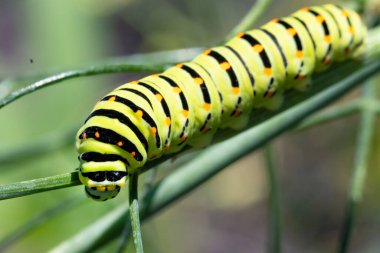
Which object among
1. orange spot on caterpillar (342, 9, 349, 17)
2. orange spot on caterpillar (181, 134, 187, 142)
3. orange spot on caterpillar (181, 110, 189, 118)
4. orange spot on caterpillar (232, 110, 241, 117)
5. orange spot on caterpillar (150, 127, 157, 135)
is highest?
orange spot on caterpillar (342, 9, 349, 17)

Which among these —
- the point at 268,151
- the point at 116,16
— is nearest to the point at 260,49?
the point at 268,151

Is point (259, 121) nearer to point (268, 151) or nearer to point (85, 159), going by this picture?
point (268, 151)

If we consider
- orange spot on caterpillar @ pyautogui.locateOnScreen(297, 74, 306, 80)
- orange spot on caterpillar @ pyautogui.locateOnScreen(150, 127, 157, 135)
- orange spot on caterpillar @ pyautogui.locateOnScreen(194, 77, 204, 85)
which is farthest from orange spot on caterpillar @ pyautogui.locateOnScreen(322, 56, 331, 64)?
orange spot on caterpillar @ pyautogui.locateOnScreen(150, 127, 157, 135)

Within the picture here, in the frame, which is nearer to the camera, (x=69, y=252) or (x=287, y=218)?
(x=69, y=252)

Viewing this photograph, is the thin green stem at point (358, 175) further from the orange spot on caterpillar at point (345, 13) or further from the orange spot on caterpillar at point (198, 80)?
the orange spot on caterpillar at point (198, 80)

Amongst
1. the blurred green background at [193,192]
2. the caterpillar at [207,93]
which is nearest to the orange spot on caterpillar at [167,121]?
the caterpillar at [207,93]

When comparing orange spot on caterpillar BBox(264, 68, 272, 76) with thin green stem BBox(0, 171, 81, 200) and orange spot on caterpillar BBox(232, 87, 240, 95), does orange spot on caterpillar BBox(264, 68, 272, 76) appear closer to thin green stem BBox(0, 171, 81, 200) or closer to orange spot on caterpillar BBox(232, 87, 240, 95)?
orange spot on caterpillar BBox(232, 87, 240, 95)

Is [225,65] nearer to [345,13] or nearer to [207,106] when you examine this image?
[207,106]
